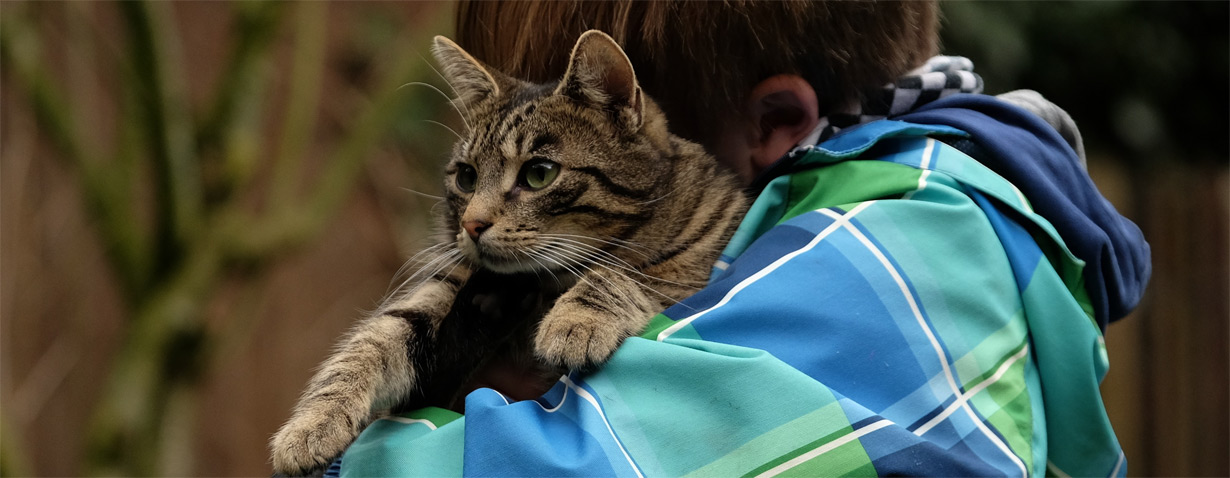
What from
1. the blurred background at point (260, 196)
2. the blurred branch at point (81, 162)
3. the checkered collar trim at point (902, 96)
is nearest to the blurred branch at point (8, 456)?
the blurred background at point (260, 196)

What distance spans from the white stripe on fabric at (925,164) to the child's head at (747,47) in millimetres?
249

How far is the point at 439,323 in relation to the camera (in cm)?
131

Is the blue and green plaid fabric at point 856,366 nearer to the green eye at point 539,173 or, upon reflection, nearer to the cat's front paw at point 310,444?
the cat's front paw at point 310,444

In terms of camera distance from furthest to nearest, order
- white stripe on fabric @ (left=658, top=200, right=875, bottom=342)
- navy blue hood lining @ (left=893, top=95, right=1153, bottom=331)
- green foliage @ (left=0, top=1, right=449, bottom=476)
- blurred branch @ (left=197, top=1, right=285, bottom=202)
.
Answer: blurred branch @ (left=197, top=1, right=285, bottom=202)
green foliage @ (left=0, top=1, right=449, bottom=476)
navy blue hood lining @ (left=893, top=95, right=1153, bottom=331)
white stripe on fabric @ (left=658, top=200, right=875, bottom=342)

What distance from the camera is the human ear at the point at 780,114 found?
1.32 metres

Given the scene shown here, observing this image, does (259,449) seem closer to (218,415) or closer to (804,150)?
(218,415)

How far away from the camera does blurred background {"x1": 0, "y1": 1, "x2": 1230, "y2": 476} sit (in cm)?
257

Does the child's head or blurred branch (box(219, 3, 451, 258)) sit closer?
the child's head

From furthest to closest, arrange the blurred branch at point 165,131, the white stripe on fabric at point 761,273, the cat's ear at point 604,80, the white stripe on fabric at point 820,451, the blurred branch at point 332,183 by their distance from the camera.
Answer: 1. the blurred branch at point 332,183
2. the blurred branch at point 165,131
3. the cat's ear at point 604,80
4. the white stripe on fabric at point 761,273
5. the white stripe on fabric at point 820,451

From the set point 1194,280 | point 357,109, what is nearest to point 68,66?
point 357,109

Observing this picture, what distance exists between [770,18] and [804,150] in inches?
9.8

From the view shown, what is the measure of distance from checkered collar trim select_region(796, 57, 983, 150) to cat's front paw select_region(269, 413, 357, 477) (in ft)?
2.60

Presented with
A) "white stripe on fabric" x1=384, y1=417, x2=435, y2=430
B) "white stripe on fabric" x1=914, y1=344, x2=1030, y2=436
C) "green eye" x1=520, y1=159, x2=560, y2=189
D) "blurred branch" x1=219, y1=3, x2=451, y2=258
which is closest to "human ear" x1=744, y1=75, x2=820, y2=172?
"green eye" x1=520, y1=159, x2=560, y2=189

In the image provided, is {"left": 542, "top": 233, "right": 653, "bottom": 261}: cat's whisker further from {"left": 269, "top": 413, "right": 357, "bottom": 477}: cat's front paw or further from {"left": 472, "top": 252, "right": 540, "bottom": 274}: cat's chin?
{"left": 269, "top": 413, "right": 357, "bottom": 477}: cat's front paw
